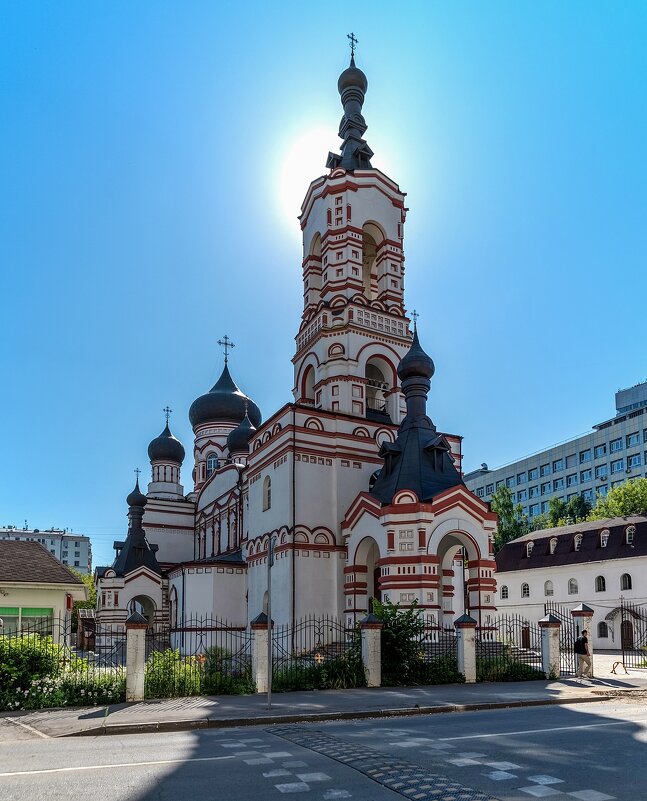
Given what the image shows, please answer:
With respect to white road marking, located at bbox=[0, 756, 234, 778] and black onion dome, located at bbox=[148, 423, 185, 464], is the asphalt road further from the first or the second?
black onion dome, located at bbox=[148, 423, 185, 464]

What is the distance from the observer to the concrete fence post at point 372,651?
1833 cm

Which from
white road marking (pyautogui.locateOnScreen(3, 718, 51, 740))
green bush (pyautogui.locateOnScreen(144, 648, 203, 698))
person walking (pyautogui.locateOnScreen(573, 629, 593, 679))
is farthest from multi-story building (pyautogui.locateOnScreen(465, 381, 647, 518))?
white road marking (pyautogui.locateOnScreen(3, 718, 51, 740))

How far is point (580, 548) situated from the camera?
4384 cm

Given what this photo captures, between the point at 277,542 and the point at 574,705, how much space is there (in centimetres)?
1488

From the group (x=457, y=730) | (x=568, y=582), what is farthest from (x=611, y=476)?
(x=457, y=730)

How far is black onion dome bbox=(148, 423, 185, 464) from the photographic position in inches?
2135

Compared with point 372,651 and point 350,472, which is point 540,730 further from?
point 350,472

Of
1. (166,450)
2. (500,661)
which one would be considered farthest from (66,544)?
(500,661)

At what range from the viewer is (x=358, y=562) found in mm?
27094

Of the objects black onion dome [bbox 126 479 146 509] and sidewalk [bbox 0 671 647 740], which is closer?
sidewalk [bbox 0 671 647 740]

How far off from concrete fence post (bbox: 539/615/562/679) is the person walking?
1.85 feet

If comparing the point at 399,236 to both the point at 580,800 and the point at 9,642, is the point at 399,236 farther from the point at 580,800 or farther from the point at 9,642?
the point at 580,800

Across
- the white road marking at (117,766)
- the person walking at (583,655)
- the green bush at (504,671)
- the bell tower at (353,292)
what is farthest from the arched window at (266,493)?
the white road marking at (117,766)

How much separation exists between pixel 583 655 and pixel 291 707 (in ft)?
32.6
